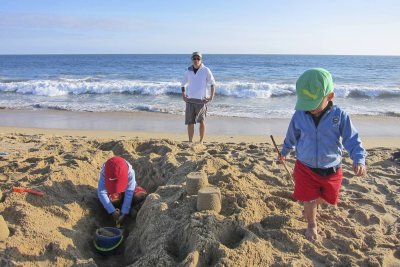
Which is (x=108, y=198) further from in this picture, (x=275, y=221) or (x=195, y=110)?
(x=195, y=110)

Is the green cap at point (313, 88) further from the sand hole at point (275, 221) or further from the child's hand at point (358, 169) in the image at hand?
the sand hole at point (275, 221)

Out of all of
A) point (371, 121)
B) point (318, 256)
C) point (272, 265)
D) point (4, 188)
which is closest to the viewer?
point (272, 265)

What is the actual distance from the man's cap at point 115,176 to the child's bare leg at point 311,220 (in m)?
1.76

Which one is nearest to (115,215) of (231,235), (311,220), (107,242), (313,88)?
(107,242)

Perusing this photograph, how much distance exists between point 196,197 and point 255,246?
2.49ft

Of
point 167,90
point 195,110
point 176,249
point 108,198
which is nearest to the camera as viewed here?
point 176,249

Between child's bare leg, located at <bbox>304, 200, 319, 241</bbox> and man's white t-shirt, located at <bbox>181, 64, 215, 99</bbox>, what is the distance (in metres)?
3.82

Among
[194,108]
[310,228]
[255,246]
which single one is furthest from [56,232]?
[194,108]

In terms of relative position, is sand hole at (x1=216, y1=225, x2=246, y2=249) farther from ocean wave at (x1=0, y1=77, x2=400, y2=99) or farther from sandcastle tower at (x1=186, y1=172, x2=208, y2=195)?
ocean wave at (x1=0, y1=77, x2=400, y2=99)

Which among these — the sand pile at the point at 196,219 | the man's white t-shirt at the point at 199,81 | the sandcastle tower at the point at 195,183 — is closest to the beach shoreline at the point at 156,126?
the man's white t-shirt at the point at 199,81

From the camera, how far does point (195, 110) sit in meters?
6.79

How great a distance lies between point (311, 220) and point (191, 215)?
0.92 meters

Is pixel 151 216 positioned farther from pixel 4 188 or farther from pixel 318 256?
pixel 4 188

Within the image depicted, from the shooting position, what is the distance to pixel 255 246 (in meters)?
2.79
